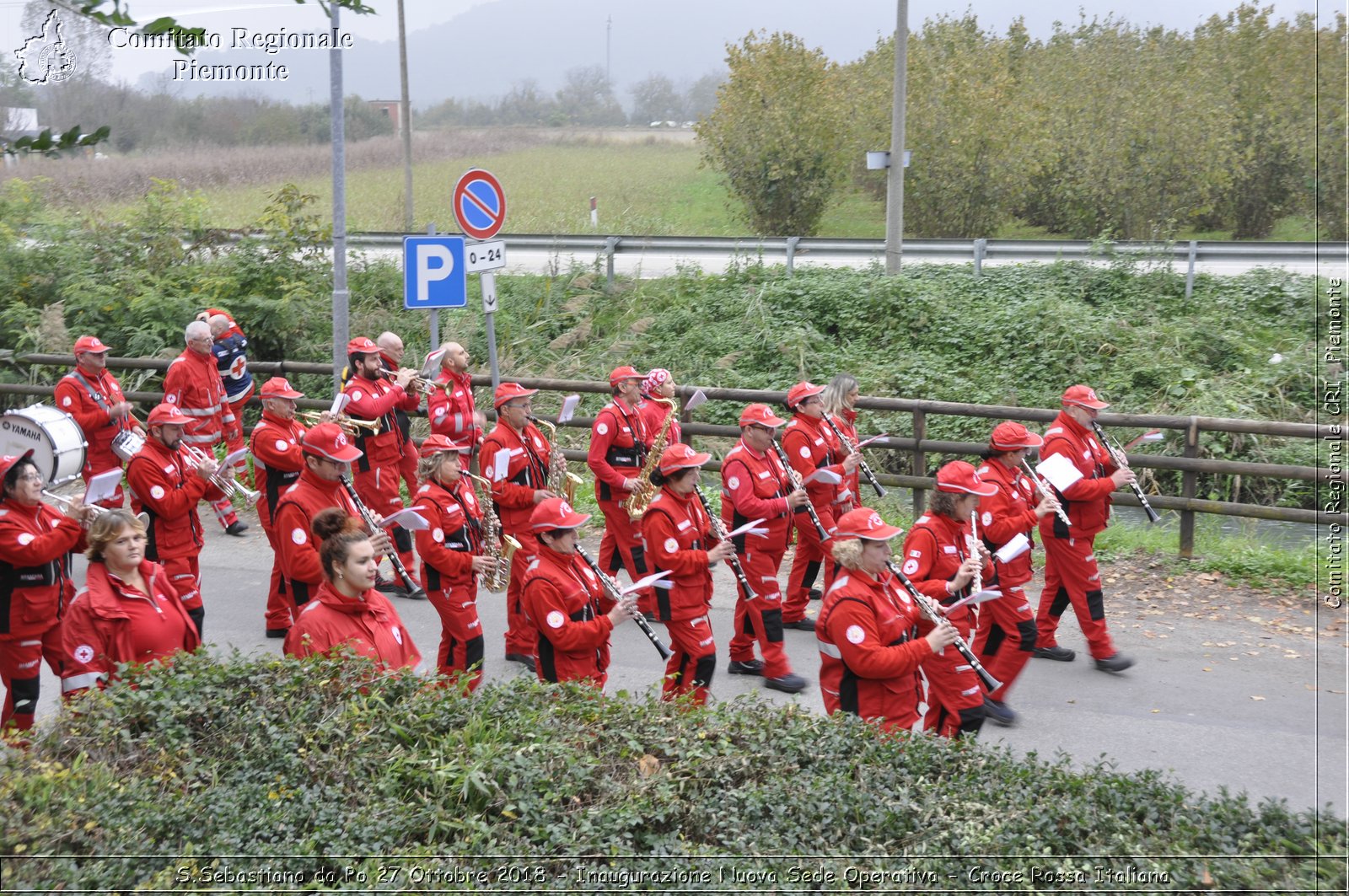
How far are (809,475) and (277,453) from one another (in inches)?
159

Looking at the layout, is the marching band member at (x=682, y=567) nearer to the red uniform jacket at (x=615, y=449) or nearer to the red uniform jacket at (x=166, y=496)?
the red uniform jacket at (x=615, y=449)

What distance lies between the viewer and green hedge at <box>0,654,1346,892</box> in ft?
12.9

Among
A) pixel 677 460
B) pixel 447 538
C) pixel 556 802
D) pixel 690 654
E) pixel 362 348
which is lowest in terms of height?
pixel 690 654

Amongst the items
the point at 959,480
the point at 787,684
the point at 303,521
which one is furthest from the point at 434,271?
the point at 959,480

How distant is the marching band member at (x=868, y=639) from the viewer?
578 centimetres

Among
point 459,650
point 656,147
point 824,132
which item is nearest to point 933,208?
point 824,132

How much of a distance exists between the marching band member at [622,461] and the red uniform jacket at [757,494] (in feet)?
3.80

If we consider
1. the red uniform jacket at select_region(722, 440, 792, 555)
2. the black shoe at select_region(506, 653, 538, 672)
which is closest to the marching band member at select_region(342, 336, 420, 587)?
the black shoe at select_region(506, 653, 538, 672)

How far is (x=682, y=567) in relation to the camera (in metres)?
7.04

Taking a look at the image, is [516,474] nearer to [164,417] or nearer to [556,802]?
[164,417]

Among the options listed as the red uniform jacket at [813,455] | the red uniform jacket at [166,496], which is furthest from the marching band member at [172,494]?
the red uniform jacket at [813,455]

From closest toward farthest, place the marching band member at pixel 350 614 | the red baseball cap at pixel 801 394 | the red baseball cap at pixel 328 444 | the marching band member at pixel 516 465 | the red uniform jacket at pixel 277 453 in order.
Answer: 1. the marching band member at pixel 350 614
2. the red baseball cap at pixel 328 444
3. the red uniform jacket at pixel 277 453
4. the marching band member at pixel 516 465
5. the red baseball cap at pixel 801 394

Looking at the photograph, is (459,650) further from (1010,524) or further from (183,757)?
(1010,524)

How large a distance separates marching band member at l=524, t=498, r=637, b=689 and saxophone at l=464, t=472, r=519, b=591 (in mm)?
1410
